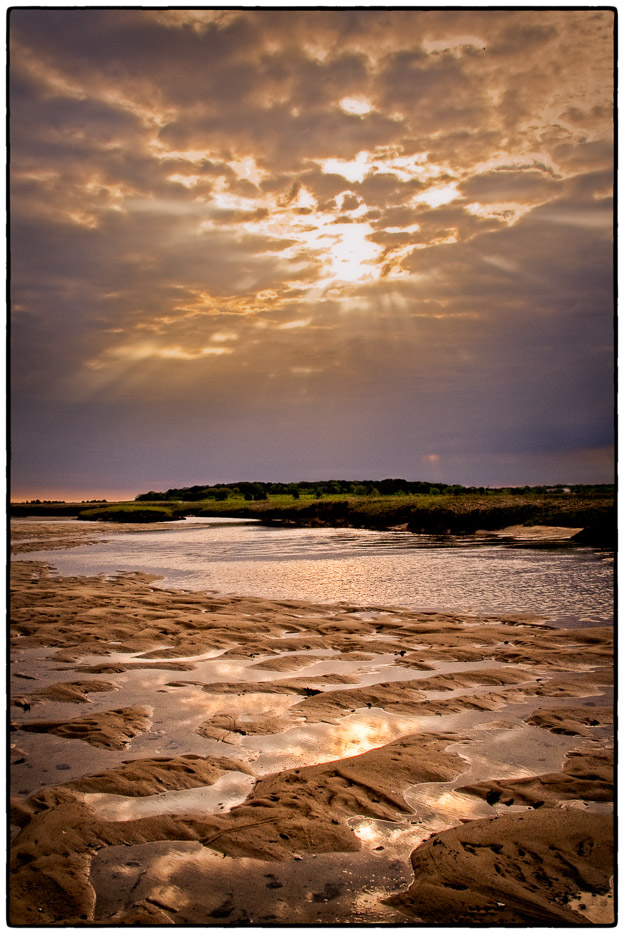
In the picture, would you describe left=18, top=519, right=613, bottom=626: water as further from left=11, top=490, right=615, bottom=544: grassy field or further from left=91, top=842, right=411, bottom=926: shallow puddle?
left=91, top=842, right=411, bottom=926: shallow puddle

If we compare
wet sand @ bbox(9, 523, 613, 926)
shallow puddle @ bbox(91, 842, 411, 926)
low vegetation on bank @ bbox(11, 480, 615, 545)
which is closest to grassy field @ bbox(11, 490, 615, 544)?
low vegetation on bank @ bbox(11, 480, 615, 545)

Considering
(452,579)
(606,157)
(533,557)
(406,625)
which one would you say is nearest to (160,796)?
(406,625)

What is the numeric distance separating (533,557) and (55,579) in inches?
535

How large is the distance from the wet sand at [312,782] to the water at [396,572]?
3.04m

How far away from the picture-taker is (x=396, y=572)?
50.8ft

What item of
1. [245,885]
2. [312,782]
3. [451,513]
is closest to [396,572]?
[312,782]

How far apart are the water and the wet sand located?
3035 mm

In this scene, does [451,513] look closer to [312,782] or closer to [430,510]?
[430,510]

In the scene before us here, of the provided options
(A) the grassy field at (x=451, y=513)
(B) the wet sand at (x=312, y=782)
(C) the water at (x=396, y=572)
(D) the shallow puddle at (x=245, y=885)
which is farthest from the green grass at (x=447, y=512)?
(D) the shallow puddle at (x=245, y=885)

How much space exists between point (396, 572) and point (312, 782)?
1163 cm

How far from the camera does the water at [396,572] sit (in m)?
11.0

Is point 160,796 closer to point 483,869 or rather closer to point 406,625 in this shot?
point 483,869

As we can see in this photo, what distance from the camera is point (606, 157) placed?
638 centimetres

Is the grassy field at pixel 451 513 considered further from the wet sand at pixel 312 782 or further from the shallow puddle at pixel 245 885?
the shallow puddle at pixel 245 885
